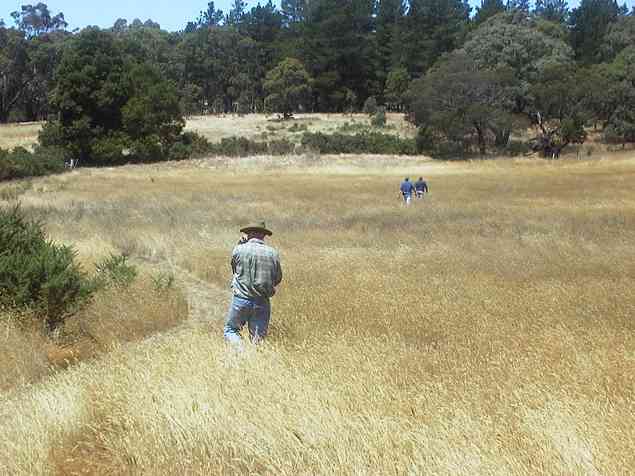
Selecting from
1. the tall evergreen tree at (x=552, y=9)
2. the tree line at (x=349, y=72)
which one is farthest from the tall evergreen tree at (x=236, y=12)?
the tall evergreen tree at (x=552, y=9)

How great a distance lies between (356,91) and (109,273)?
8582 cm

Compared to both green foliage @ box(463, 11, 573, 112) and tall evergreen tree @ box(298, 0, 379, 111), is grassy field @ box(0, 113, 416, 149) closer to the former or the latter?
green foliage @ box(463, 11, 573, 112)

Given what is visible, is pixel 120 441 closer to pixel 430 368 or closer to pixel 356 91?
pixel 430 368

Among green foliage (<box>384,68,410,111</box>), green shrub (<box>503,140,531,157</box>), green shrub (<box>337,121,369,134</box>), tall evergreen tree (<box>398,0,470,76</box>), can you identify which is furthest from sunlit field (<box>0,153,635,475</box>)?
tall evergreen tree (<box>398,0,470,76</box>)

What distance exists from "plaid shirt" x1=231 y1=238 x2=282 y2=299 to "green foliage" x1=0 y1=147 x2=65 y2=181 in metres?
40.7

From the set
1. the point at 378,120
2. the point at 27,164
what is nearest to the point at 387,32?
the point at 378,120

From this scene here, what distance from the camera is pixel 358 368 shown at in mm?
6082

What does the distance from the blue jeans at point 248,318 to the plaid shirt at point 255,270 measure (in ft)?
0.30

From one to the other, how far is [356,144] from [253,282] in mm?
54706

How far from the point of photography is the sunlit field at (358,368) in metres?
4.50

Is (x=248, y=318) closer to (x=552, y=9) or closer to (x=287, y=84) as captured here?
(x=287, y=84)

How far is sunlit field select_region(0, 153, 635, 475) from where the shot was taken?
177 inches

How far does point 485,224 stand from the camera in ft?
67.2

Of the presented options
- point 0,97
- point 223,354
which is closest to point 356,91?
point 0,97
